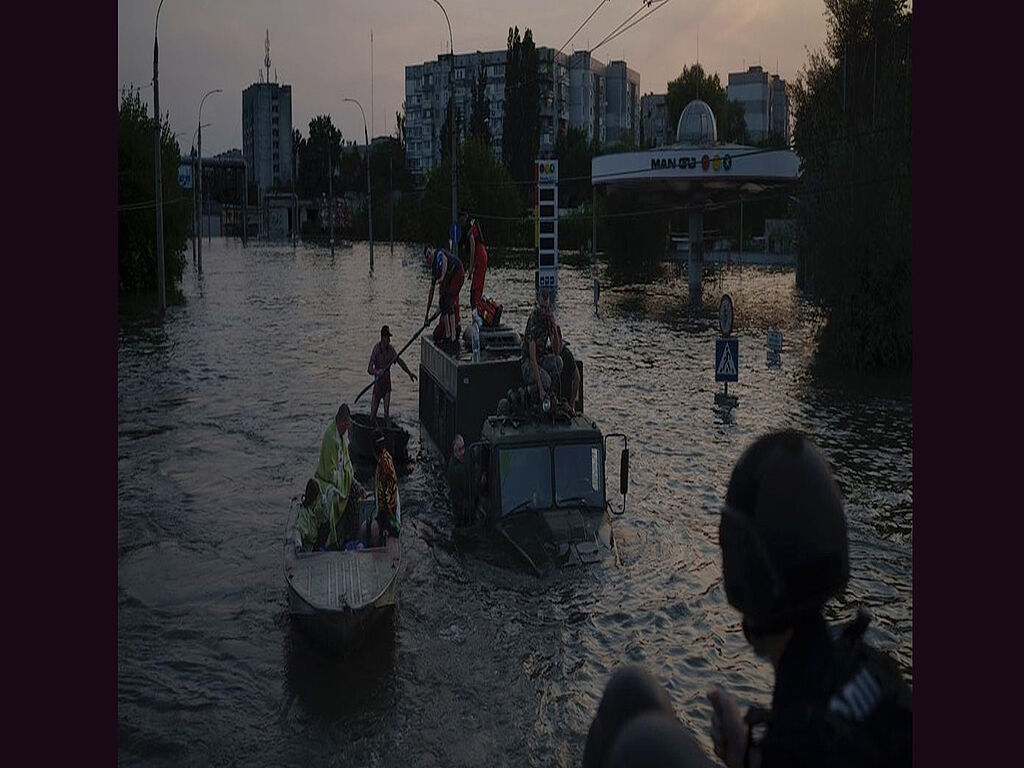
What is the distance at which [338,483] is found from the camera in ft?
42.3

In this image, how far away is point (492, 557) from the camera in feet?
46.2

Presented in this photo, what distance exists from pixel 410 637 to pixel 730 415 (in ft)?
49.7

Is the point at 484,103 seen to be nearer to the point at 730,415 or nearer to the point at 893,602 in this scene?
the point at 730,415

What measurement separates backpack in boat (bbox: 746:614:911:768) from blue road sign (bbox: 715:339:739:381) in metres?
25.0

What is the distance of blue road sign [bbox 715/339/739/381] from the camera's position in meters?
26.7

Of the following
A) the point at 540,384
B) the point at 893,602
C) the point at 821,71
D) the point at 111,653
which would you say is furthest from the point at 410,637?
the point at 821,71

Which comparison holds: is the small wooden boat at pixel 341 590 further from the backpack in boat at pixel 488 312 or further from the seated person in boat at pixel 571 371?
the backpack in boat at pixel 488 312

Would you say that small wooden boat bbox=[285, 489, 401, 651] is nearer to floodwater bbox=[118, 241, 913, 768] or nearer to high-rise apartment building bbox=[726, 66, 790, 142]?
floodwater bbox=[118, 241, 913, 768]

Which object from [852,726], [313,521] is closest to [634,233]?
[313,521]

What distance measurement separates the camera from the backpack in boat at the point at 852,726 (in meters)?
2.08

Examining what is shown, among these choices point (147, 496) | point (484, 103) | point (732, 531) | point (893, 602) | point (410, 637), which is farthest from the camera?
point (484, 103)

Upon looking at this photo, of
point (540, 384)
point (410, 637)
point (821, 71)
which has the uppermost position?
point (821, 71)

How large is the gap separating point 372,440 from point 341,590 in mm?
8810

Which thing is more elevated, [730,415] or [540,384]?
[540,384]
